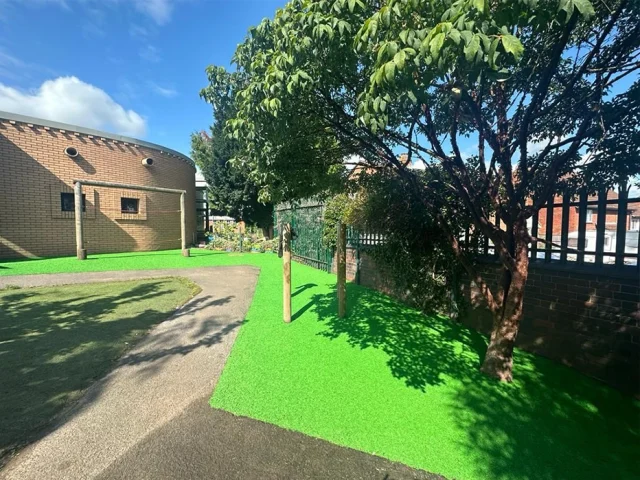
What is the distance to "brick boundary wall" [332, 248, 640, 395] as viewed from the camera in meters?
2.96

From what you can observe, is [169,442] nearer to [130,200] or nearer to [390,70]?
[390,70]

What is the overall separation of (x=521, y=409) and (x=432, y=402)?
803 mm

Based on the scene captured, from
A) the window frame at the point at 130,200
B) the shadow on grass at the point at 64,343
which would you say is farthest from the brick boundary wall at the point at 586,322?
the window frame at the point at 130,200

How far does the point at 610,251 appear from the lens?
3.23m

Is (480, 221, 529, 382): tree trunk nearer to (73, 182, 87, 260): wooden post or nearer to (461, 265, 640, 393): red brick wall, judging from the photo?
(461, 265, 640, 393): red brick wall

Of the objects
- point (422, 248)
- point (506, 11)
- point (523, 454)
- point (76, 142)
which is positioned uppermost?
point (76, 142)

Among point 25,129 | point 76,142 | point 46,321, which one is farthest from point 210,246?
point 46,321

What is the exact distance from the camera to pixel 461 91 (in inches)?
91.7

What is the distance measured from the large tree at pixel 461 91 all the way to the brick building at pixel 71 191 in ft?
39.3

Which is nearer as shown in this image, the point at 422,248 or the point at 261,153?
the point at 261,153

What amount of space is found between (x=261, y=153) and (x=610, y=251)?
4115mm

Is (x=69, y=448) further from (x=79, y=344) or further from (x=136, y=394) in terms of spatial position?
(x=79, y=344)

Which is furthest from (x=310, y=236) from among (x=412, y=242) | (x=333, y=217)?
(x=412, y=242)

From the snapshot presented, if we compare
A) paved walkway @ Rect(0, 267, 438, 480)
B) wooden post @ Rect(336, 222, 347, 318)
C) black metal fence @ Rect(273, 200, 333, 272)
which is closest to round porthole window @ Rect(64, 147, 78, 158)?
black metal fence @ Rect(273, 200, 333, 272)
